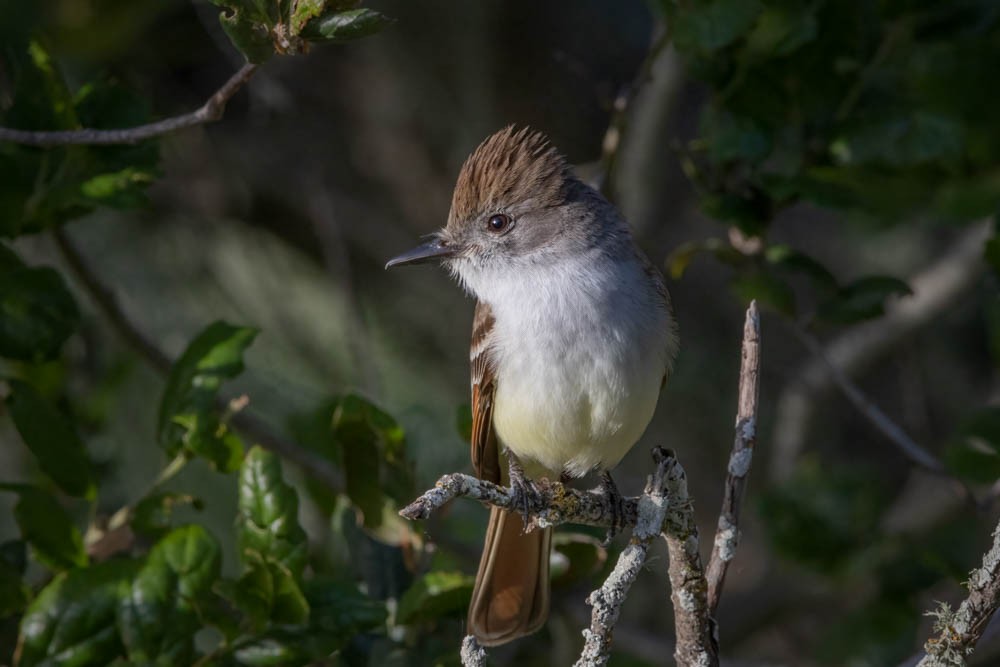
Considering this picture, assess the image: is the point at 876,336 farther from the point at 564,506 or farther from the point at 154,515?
the point at 154,515

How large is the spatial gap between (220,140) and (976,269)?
3097 mm

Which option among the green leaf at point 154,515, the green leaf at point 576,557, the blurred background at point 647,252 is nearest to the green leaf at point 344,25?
the blurred background at point 647,252

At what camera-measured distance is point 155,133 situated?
2.70 metres

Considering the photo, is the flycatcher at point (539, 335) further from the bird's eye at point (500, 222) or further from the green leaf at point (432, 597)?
the green leaf at point (432, 597)

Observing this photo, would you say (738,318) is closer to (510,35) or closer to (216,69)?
(510,35)

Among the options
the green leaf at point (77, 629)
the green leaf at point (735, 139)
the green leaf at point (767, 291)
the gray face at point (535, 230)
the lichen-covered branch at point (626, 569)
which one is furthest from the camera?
the gray face at point (535, 230)

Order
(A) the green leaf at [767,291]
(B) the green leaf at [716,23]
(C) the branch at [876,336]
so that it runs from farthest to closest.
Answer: (C) the branch at [876,336] < (A) the green leaf at [767,291] < (B) the green leaf at [716,23]

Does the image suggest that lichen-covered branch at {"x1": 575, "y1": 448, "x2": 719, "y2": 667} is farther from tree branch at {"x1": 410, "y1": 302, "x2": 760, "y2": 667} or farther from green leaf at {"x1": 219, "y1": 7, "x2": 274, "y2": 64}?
green leaf at {"x1": 219, "y1": 7, "x2": 274, "y2": 64}

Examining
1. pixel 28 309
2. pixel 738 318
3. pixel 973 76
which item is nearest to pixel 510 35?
pixel 738 318

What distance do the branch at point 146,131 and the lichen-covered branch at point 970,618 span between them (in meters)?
1.71

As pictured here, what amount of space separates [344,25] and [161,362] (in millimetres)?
1636

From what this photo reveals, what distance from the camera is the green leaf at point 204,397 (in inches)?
123

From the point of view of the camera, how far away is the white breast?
3279 mm

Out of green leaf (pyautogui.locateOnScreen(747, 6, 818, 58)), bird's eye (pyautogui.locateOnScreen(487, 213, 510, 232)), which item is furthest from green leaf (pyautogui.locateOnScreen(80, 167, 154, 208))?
green leaf (pyautogui.locateOnScreen(747, 6, 818, 58))
